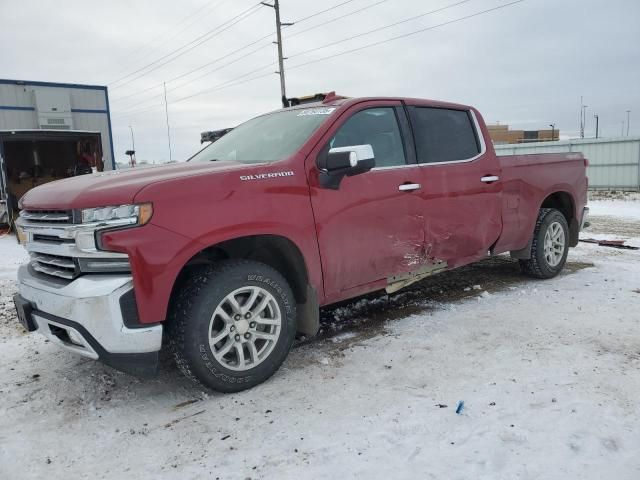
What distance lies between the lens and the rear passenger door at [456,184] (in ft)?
13.7

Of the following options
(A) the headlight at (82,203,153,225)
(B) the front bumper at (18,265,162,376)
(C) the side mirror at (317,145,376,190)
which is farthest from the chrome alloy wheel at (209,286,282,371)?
(C) the side mirror at (317,145,376,190)

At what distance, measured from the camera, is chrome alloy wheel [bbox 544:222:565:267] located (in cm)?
550

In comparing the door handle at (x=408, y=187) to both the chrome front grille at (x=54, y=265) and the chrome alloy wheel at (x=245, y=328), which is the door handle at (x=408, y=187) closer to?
the chrome alloy wheel at (x=245, y=328)

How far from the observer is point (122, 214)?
269cm

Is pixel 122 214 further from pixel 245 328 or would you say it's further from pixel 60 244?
pixel 245 328

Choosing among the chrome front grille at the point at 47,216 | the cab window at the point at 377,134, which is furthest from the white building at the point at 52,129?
the cab window at the point at 377,134

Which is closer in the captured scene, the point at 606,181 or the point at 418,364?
the point at 418,364

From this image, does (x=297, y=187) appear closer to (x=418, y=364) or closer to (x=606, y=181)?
(x=418, y=364)

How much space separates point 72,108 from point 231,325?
12.8m

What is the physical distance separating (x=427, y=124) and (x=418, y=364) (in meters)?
2.15

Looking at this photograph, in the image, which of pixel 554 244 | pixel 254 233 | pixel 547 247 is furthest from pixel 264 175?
pixel 554 244

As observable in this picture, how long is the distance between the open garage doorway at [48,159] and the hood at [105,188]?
9836 mm

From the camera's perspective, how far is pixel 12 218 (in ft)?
35.8

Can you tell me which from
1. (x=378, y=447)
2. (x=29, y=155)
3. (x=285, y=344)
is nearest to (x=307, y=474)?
(x=378, y=447)
